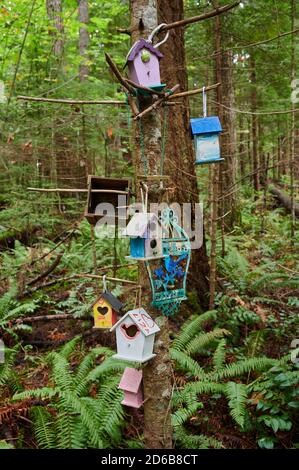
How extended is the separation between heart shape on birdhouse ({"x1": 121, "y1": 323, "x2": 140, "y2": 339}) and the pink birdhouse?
37cm

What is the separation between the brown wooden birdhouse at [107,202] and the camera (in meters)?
2.44

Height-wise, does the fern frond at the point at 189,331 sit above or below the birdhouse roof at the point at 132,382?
below

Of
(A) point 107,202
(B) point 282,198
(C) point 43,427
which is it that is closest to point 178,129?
(A) point 107,202

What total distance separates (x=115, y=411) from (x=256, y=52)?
791 cm

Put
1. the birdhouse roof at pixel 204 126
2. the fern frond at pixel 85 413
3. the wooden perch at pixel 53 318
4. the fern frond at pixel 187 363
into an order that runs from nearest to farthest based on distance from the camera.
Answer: the birdhouse roof at pixel 204 126 → the fern frond at pixel 85 413 → the fern frond at pixel 187 363 → the wooden perch at pixel 53 318

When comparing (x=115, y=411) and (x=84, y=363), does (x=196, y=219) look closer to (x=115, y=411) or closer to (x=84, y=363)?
(x=84, y=363)

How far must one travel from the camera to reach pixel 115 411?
3.40 meters

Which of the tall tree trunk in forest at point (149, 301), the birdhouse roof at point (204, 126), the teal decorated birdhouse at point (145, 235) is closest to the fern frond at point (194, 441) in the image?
the tall tree trunk in forest at point (149, 301)

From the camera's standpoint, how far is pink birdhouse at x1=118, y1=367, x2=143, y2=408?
2476 mm

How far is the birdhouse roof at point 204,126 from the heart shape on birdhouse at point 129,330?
139 cm

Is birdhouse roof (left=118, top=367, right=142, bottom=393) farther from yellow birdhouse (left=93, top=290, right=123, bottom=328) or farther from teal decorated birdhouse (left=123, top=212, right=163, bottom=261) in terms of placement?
teal decorated birdhouse (left=123, top=212, right=163, bottom=261)

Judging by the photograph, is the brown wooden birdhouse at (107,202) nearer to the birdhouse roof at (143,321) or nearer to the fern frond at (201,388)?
the birdhouse roof at (143,321)

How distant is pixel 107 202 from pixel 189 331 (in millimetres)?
2358

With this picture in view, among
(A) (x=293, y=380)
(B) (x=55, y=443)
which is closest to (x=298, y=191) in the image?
(A) (x=293, y=380)
